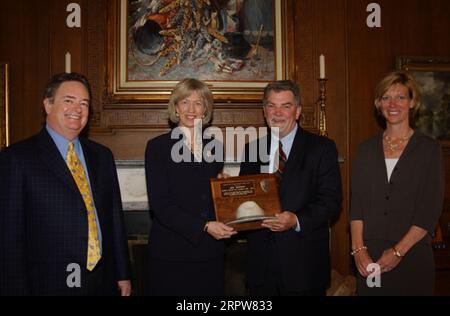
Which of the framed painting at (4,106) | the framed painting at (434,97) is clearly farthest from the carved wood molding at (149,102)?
the framed painting at (434,97)

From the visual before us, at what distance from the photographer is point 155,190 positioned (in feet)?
8.92

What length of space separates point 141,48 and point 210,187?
282 cm

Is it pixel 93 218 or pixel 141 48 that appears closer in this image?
pixel 93 218

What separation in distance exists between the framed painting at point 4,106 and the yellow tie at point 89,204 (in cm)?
287

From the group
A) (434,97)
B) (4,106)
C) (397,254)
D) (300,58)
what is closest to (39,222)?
(397,254)

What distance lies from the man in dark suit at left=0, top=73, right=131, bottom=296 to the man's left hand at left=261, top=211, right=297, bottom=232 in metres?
0.93

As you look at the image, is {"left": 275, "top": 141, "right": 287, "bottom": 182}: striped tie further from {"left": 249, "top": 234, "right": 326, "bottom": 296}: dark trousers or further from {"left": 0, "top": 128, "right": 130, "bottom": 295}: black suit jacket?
{"left": 0, "top": 128, "right": 130, "bottom": 295}: black suit jacket

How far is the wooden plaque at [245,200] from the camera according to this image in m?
2.61

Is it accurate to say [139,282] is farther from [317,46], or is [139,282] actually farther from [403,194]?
[317,46]

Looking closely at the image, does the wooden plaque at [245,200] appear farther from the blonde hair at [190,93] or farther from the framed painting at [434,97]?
the framed painting at [434,97]

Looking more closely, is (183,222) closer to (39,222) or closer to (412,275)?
(39,222)

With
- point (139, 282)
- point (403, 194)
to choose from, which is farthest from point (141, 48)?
point (403, 194)

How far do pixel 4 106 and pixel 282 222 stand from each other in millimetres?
3770

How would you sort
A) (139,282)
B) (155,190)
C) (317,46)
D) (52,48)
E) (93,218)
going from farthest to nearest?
(317,46) → (52,48) → (139,282) → (155,190) → (93,218)
